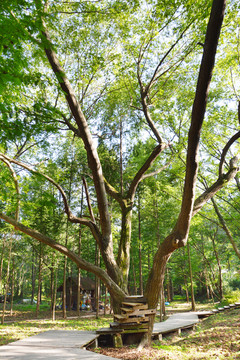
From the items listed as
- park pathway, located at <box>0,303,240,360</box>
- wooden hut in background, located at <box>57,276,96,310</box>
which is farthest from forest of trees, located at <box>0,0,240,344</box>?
wooden hut in background, located at <box>57,276,96,310</box>

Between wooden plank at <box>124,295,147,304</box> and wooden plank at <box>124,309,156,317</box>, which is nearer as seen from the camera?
wooden plank at <box>124,309,156,317</box>

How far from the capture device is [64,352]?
4789 millimetres

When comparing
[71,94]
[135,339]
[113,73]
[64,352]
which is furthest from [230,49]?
[64,352]

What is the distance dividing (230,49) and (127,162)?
6.48 meters

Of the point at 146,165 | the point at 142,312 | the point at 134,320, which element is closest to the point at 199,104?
the point at 146,165

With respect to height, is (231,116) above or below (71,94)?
Answer: above

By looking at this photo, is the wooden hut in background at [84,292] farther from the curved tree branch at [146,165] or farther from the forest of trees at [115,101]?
the curved tree branch at [146,165]

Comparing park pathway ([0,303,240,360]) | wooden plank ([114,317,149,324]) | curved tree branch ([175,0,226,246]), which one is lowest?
park pathway ([0,303,240,360])

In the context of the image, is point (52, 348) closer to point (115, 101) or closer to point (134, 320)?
point (134, 320)

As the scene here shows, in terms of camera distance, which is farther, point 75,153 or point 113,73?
point 75,153

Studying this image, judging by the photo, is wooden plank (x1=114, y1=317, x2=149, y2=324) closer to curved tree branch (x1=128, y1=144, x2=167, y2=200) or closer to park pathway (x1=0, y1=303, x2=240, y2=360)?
park pathway (x1=0, y1=303, x2=240, y2=360)

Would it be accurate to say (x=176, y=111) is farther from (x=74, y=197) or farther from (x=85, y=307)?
(x=85, y=307)

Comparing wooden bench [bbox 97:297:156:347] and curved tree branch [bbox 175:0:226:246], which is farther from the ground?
curved tree branch [bbox 175:0:226:246]

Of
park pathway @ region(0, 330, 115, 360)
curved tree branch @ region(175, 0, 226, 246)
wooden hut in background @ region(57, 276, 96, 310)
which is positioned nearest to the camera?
curved tree branch @ region(175, 0, 226, 246)
